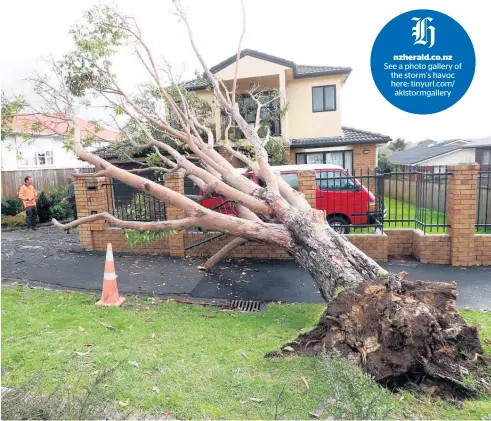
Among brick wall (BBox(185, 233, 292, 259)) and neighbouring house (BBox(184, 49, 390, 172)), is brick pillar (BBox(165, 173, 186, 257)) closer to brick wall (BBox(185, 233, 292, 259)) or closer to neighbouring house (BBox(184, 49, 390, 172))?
brick wall (BBox(185, 233, 292, 259))

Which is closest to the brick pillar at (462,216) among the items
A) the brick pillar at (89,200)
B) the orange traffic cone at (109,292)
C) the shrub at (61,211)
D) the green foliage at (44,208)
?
the orange traffic cone at (109,292)

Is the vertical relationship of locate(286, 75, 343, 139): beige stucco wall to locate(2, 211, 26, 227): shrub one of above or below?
above

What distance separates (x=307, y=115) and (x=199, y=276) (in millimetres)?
12217

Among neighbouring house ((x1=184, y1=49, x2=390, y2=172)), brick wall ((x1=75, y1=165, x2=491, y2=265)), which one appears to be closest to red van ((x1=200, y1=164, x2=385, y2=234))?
brick wall ((x1=75, y1=165, x2=491, y2=265))

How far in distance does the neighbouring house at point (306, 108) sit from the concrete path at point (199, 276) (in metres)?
9.16

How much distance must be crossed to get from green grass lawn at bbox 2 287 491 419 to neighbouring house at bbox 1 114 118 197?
5.85 m

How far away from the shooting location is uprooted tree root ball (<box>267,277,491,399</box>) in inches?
123

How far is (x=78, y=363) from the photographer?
3521mm

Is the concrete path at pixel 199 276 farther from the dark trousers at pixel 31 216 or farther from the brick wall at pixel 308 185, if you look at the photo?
the dark trousers at pixel 31 216

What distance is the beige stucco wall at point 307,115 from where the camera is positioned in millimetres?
16562

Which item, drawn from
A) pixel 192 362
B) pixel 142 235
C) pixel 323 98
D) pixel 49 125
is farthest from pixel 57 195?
pixel 192 362

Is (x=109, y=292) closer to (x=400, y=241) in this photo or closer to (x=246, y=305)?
(x=246, y=305)

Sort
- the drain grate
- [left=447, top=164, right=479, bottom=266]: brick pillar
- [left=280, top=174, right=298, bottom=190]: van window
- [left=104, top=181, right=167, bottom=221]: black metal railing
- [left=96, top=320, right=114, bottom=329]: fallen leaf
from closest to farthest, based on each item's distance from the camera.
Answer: [left=96, top=320, right=114, bottom=329]: fallen leaf, the drain grate, [left=447, top=164, right=479, bottom=266]: brick pillar, [left=104, top=181, right=167, bottom=221]: black metal railing, [left=280, top=174, right=298, bottom=190]: van window

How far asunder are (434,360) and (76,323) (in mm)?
4076
